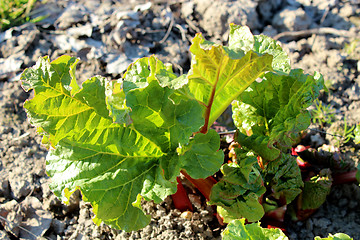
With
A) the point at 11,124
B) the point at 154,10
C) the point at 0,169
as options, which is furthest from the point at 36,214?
the point at 154,10

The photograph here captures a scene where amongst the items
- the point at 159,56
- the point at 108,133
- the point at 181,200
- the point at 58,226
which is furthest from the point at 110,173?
the point at 159,56

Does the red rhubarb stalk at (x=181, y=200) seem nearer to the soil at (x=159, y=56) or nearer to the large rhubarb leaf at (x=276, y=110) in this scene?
the soil at (x=159, y=56)

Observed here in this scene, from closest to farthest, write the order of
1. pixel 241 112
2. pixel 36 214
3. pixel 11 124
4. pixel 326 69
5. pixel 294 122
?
pixel 294 122
pixel 241 112
pixel 36 214
pixel 11 124
pixel 326 69

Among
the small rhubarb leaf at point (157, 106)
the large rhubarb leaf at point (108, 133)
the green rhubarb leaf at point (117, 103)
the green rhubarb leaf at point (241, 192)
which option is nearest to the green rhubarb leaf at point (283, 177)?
the green rhubarb leaf at point (241, 192)

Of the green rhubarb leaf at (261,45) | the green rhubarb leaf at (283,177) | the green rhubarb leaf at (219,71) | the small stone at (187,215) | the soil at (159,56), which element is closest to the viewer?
the green rhubarb leaf at (219,71)

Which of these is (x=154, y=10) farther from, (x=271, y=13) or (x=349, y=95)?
(x=349, y=95)

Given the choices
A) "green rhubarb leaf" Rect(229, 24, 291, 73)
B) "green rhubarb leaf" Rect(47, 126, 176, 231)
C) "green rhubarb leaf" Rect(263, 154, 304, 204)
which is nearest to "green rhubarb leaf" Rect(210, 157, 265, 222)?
"green rhubarb leaf" Rect(263, 154, 304, 204)

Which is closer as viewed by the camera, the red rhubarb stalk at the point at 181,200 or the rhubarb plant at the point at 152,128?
Answer: the rhubarb plant at the point at 152,128
